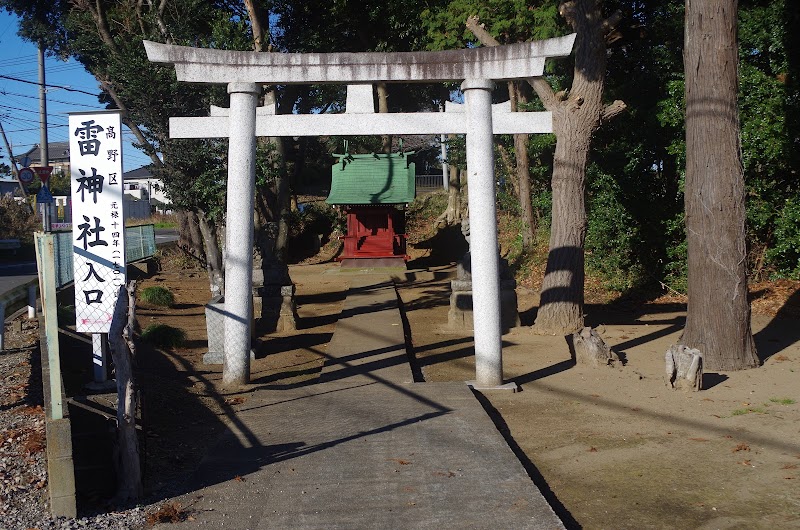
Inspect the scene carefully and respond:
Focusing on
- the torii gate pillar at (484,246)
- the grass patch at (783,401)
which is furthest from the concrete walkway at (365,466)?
the grass patch at (783,401)

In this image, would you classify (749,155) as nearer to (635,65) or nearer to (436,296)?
(635,65)

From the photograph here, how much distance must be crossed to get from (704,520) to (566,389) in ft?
12.7

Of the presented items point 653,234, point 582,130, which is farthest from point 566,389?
point 653,234

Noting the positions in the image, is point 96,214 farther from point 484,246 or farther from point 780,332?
point 780,332

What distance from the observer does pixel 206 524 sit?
15.4ft

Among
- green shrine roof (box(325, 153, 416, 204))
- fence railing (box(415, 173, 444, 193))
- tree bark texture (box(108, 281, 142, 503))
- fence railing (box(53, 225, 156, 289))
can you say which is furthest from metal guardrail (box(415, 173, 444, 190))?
tree bark texture (box(108, 281, 142, 503))

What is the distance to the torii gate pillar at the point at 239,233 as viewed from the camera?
28.1 feet

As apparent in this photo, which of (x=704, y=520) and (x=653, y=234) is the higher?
(x=653, y=234)

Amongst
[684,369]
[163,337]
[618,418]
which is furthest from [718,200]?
[163,337]

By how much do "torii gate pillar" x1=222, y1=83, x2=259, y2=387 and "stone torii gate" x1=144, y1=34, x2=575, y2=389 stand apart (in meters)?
0.01

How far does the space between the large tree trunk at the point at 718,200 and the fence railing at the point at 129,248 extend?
11626 mm

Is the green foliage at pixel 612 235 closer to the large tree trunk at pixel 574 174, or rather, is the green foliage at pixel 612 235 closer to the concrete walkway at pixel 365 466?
the large tree trunk at pixel 574 174

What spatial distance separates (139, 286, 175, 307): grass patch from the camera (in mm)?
16641

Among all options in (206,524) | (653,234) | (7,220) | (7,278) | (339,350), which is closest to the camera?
(206,524)
